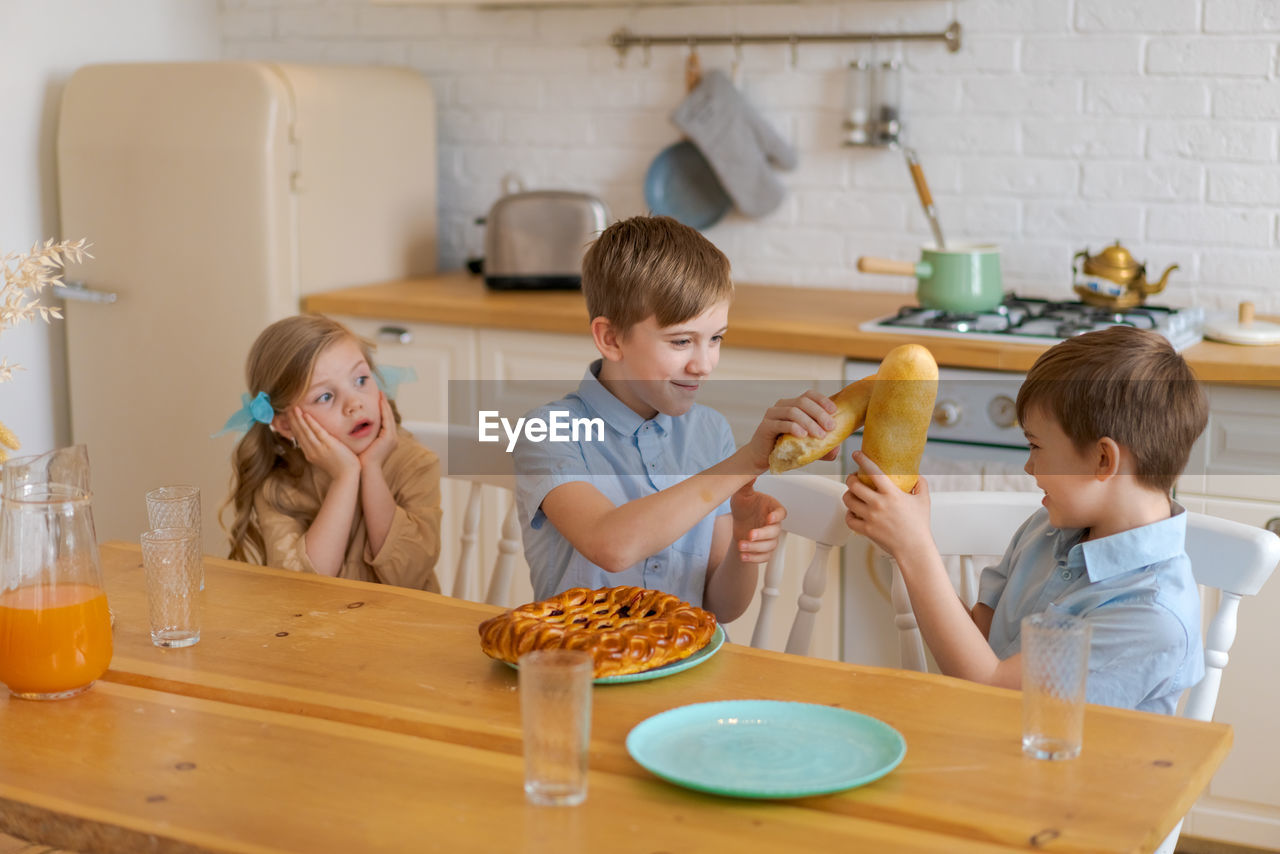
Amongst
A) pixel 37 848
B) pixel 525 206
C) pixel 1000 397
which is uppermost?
pixel 525 206

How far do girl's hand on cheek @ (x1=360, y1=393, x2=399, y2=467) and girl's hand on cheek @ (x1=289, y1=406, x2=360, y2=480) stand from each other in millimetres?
20

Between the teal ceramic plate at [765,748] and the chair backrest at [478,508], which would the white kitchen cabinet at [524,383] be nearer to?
the chair backrest at [478,508]

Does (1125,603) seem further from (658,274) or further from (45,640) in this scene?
(45,640)

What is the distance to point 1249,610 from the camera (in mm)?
2180

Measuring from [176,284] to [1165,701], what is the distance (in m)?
2.24

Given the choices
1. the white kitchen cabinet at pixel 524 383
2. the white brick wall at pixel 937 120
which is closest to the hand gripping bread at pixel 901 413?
the white kitchen cabinet at pixel 524 383

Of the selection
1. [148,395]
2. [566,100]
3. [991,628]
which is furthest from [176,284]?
[991,628]

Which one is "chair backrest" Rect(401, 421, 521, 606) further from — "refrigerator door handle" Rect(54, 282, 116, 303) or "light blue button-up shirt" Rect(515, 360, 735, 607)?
"refrigerator door handle" Rect(54, 282, 116, 303)

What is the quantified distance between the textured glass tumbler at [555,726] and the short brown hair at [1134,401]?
0.67 meters

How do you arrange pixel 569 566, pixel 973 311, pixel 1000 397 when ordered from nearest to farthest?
pixel 569 566, pixel 1000 397, pixel 973 311

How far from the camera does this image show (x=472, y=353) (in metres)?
2.80

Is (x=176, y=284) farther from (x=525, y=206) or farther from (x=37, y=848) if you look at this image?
(x=37, y=848)

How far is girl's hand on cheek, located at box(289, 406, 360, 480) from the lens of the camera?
191cm

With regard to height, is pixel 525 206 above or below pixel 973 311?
above
